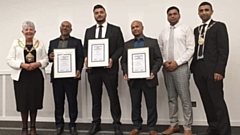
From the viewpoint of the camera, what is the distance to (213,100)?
3.08 metres

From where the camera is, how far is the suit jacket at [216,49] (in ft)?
10.00

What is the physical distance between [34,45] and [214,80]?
2.20 m

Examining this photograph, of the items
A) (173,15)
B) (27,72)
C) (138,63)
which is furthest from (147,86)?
(27,72)

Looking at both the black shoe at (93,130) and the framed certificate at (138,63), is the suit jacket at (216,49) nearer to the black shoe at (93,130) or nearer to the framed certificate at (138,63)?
the framed certificate at (138,63)

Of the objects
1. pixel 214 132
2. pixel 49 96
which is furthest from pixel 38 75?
pixel 214 132

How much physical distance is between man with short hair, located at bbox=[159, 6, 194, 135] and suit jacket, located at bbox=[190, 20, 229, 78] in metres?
0.21

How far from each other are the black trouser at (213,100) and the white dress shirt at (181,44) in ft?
0.58

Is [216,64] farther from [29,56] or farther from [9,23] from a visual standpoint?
[9,23]

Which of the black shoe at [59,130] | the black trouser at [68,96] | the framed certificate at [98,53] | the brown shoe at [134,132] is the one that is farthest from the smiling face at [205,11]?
the black shoe at [59,130]

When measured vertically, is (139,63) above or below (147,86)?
above

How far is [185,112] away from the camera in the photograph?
10.8ft

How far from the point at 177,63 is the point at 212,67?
15.9 inches

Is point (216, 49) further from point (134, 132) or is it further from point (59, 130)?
point (59, 130)

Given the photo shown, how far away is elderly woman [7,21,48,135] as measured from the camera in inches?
134
